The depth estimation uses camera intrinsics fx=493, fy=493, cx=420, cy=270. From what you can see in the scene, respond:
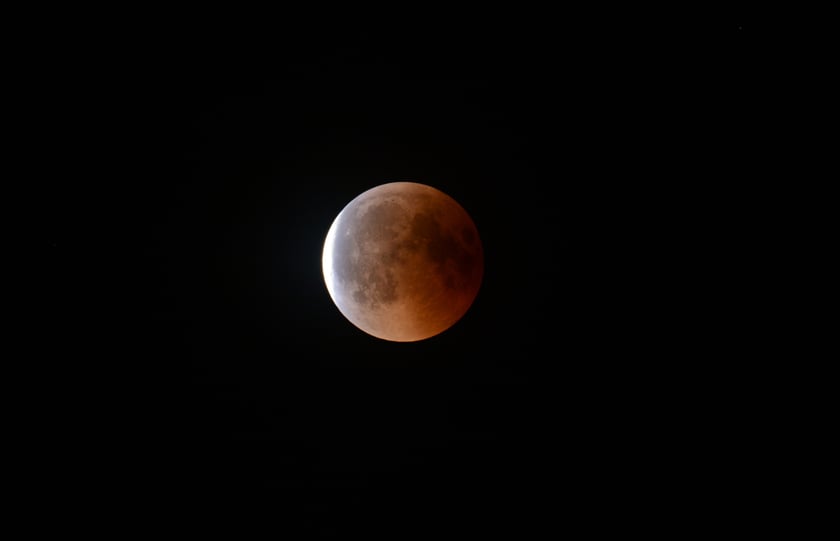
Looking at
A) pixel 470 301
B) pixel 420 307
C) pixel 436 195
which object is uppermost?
pixel 436 195

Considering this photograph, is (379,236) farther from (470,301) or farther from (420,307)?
(470,301)

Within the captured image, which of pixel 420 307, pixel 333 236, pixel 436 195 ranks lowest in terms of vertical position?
pixel 420 307

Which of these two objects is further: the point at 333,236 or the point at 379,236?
the point at 333,236

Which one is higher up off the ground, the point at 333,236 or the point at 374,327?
the point at 333,236

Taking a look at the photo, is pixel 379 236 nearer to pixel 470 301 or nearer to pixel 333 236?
pixel 333 236

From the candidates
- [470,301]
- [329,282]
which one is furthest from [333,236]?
[470,301]

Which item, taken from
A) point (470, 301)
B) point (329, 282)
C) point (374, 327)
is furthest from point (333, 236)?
point (470, 301)
